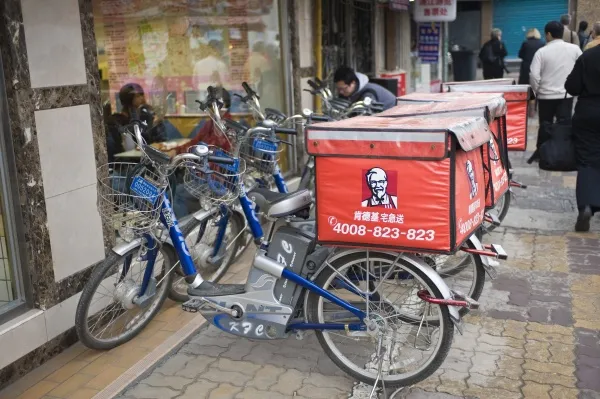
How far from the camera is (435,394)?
363 cm

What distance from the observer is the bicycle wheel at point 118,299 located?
4.01 m

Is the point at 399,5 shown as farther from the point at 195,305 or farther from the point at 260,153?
the point at 195,305

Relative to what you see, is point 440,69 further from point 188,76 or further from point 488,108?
point 488,108

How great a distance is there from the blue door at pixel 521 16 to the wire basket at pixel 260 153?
21.6 m

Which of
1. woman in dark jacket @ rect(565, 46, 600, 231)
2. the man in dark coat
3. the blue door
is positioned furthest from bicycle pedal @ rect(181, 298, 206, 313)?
the blue door

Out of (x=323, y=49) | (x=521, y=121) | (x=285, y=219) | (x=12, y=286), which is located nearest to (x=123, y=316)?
(x=12, y=286)

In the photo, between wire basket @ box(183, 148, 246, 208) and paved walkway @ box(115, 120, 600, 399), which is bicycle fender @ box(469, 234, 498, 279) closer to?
paved walkway @ box(115, 120, 600, 399)

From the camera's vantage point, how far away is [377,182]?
331 cm

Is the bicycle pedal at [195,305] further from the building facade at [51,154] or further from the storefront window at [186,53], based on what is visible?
the storefront window at [186,53]

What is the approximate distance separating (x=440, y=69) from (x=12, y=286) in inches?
559

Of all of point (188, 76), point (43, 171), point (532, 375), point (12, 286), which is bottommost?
point (532, 375)

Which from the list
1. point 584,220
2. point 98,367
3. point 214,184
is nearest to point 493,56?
point 584,220

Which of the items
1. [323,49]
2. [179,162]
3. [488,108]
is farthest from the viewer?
[323,49]

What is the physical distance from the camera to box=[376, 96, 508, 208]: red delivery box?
4219mm
